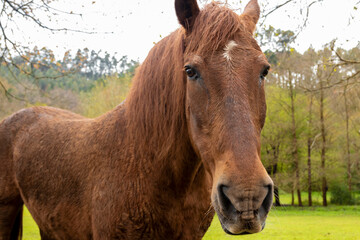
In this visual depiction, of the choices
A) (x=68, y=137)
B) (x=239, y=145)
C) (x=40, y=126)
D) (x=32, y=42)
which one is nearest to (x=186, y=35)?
(x=239, y=145)

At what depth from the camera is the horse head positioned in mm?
1717

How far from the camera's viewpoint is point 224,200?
69.8 inches

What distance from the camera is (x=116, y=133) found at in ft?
9.56

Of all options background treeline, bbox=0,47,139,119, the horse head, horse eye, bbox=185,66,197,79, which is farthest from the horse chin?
background treeline, bbox=0,47,139,119

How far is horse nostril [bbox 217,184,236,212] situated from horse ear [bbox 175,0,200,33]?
1.21m

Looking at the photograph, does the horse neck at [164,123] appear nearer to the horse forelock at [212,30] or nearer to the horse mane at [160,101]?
the horse mane at [160,101]

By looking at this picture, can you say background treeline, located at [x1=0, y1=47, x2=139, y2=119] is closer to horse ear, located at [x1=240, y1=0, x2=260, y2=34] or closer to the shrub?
horse ear, located at [x1=240, y1=0, x2=260, y2=34]

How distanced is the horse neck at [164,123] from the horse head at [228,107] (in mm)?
145

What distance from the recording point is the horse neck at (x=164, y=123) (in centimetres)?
246

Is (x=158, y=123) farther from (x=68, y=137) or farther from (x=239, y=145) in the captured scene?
(x=68, y=137)

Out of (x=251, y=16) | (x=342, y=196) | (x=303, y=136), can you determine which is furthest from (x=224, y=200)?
(x=342, y=196)

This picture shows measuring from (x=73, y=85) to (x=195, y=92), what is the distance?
6991cm

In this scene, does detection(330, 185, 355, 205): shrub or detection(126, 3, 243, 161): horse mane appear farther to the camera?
detection(330, 185, 355, 205): shrub

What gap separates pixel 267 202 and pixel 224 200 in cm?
23
